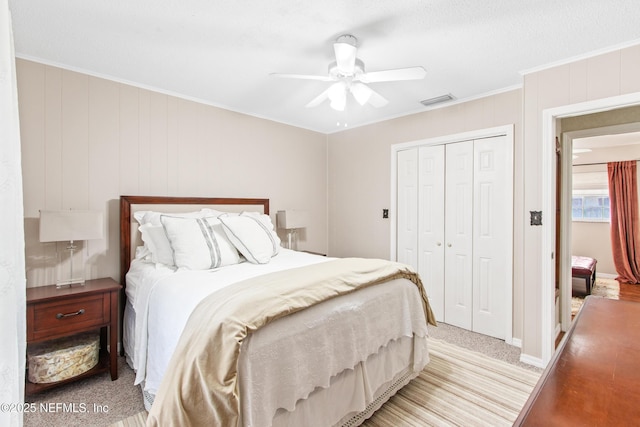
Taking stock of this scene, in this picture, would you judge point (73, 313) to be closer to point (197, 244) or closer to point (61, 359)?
point (61, 359)

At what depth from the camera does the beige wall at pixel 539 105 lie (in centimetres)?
224

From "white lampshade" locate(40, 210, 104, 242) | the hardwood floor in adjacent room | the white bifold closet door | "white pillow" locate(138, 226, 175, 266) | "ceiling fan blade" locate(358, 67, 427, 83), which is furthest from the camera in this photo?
the hardwood floor in adjacent room

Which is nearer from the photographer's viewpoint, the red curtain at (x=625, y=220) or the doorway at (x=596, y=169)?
the doorway at (x=596, y=169)

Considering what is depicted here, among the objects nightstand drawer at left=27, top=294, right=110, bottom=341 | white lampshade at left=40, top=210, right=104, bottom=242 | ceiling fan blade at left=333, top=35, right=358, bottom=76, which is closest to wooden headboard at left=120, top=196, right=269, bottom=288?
white lampshade at left=40, top=210, right=104, bottom=242

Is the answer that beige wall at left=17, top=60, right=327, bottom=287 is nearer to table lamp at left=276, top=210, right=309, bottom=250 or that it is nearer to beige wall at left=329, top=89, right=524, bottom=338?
table lamp at left=276, top=210, right=309, bottom=250

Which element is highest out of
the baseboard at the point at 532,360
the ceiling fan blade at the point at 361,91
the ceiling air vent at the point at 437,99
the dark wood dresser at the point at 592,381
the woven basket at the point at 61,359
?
the ceiling air vent at the point at 437,99

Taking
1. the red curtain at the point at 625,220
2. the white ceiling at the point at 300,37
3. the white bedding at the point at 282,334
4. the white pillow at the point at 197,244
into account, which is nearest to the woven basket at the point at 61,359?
the white bedding at the point at 282,334

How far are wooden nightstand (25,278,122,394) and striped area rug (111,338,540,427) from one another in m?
0.65

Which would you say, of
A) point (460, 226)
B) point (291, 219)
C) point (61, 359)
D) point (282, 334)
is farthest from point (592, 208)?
point (61, 359)

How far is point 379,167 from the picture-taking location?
3.98 metres

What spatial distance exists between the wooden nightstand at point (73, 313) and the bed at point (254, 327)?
0.18 metres

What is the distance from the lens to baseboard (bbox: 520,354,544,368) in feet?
8.26

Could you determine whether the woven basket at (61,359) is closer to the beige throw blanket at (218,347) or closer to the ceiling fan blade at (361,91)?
the beige throw blanket at (218,347)

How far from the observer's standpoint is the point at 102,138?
2.63 metres
